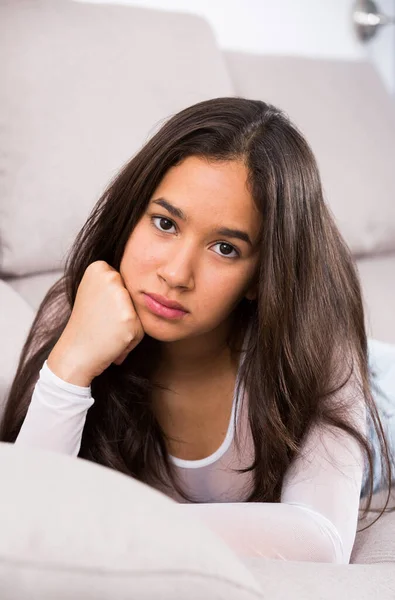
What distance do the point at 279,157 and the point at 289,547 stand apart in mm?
Answer: 457

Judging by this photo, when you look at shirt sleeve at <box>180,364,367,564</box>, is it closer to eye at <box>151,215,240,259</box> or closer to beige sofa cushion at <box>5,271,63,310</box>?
eye at <box>151,215,240,259</box>

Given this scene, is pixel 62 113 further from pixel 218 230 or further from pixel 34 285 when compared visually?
pixel 218 230

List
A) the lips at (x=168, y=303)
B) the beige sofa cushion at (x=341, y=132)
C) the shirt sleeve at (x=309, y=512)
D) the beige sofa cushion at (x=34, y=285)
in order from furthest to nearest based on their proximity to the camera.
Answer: the beige sofa cushion at (x=341, y=132)
the beige sofa cushion at (x=34, y=285)
the lips at (x=168, y=303)
the shirt sleeve at (x=309, y=512)

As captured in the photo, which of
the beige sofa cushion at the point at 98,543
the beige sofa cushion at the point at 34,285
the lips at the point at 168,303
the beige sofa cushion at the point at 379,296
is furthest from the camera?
the beige sofa cushion at the point at 379,296

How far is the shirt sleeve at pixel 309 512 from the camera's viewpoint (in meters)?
0.95

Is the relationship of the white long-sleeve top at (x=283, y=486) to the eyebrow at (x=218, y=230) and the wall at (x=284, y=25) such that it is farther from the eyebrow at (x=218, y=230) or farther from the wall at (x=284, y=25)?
the wall at (x=284, y=25)

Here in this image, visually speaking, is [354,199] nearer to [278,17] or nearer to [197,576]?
[278,17]

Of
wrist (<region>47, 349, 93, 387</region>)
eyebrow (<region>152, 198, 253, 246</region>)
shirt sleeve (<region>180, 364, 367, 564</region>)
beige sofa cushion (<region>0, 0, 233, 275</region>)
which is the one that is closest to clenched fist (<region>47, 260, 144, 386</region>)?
wrist (<region>47, 349, 93, 387</region>)

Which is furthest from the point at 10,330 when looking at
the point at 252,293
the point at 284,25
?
the point at 284,25

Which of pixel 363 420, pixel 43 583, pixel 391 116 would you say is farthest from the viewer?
pixel 391 116

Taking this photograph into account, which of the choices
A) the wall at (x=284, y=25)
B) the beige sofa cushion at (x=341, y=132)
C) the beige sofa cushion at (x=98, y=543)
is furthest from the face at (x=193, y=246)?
the wall at (x=284, y=25)

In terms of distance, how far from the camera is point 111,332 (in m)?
1.08

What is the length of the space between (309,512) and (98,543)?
53 cm

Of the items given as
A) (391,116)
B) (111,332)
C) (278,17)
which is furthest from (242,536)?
(278,17)
